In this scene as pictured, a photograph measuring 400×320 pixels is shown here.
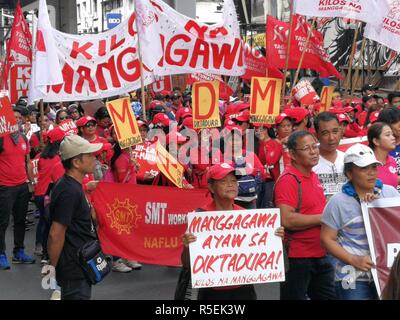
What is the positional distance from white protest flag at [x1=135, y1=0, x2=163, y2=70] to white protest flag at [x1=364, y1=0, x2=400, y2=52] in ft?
10.8

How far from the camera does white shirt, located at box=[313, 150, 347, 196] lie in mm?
5973

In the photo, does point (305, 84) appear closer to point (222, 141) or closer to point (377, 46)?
point (222, 141)

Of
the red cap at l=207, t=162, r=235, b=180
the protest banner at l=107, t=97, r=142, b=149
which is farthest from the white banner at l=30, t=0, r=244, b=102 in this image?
the red cap at l=207, t=162, r=235, b=180

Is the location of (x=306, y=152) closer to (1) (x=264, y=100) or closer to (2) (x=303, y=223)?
(2) (x=303, y=223)

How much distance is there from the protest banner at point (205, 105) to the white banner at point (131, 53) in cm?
27

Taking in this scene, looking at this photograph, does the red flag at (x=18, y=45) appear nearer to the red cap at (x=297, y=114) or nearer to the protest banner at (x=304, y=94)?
the protest banner at (x=304, y=94)

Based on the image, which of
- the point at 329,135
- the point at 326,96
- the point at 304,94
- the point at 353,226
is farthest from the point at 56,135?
the point at 304,94

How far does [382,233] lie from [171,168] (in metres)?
3.92

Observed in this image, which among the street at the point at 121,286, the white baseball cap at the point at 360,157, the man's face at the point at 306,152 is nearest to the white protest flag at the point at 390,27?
the street at the point at 121,286

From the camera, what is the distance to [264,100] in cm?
962

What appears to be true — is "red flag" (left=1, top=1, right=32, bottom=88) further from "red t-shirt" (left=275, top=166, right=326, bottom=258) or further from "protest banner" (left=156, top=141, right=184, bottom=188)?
"red t-shirt" (left=275, top=166, right=326, bottom=258)

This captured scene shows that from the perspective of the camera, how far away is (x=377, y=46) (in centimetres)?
2636

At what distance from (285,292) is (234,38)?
5502 mm

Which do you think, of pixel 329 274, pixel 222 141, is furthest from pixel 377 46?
pixel 329 274
